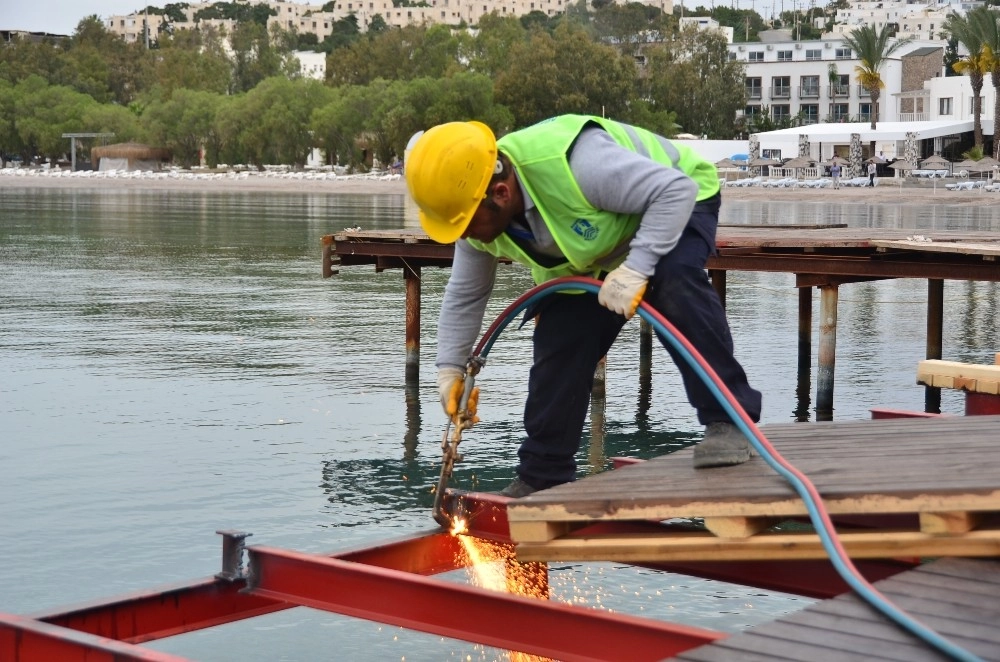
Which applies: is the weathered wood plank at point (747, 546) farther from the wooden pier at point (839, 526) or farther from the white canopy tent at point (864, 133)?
the white canopy tent at point (864, 133)

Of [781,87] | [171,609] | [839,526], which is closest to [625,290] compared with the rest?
[839,526]

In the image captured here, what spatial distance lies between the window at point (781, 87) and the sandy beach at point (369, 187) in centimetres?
4084

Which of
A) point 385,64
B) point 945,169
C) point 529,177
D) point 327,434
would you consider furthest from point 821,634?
point 385,64

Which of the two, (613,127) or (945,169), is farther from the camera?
(945,169)

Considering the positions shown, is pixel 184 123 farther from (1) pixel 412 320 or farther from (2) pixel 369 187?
(1) pixel 412 320

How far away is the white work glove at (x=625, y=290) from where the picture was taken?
17.4ft

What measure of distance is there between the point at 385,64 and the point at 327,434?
118 metres

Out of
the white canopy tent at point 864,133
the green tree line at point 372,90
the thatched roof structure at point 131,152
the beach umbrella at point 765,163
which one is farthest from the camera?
the thatched roof structure at point 131,152

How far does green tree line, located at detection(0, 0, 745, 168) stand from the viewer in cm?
10056

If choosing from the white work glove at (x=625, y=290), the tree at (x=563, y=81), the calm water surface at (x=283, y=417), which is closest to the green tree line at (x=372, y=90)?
the tree at (x=563, y=81)

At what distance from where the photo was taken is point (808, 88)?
410 feet

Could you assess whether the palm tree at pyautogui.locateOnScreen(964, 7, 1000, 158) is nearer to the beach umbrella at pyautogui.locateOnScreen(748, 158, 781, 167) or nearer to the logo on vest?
the beach umbrella at pyautogui.locateOnScreen(748, 158, 781, 167)

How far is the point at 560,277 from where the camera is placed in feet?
18.9

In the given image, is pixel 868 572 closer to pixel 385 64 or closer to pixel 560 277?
pixel 560 277
